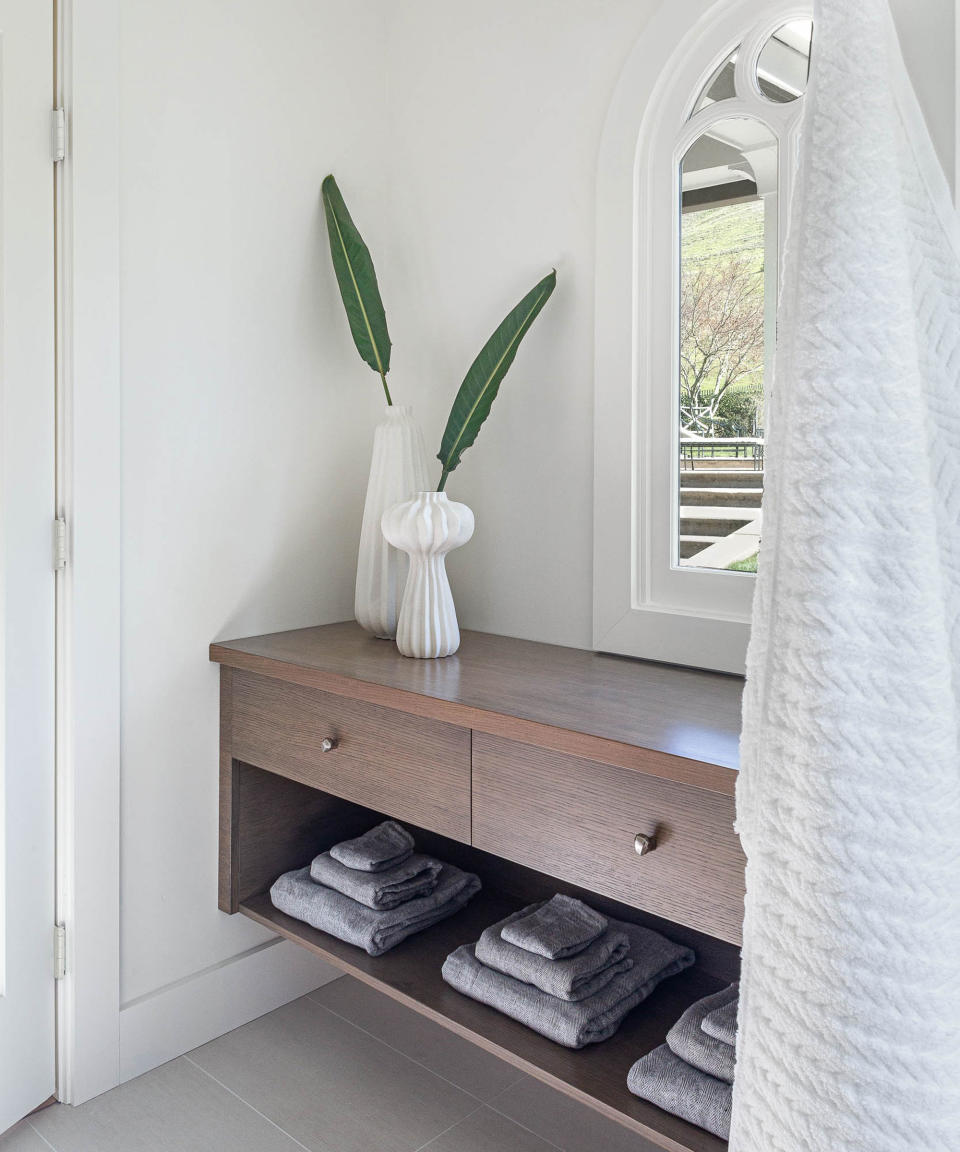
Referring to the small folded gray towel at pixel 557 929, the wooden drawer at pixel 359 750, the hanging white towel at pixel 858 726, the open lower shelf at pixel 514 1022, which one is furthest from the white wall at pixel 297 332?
the hanging white towel at pixel 858 726

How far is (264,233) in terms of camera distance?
1628mm

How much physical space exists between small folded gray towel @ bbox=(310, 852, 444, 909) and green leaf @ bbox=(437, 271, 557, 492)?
68 cm

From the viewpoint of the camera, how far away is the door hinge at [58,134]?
134 cm

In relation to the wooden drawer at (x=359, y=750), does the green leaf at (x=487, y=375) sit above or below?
above

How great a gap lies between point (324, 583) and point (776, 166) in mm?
1084

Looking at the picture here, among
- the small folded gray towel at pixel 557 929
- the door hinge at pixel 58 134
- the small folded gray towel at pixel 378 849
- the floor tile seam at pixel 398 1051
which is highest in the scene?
the door hinge at pixel 58 134

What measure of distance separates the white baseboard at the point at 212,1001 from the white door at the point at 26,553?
146mm

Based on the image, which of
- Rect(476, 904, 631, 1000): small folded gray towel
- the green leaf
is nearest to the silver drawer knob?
Rect(476, 904, 631, 1000): small folded gray towel

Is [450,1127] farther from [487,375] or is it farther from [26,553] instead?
[487,375]

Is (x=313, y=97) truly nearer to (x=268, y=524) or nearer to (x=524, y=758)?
(x=268, y=524)

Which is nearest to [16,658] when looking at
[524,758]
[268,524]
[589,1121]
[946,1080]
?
[268,524]

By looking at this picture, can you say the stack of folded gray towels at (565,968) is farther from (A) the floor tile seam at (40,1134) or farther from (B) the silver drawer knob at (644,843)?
(A) the floor tile seam at (40,1134)

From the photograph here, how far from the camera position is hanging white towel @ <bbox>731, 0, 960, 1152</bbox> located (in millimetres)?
561

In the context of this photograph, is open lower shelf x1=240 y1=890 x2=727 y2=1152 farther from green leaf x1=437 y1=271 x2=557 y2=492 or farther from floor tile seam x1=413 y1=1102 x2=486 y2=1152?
green leaf x1=437 y1=271 x2=557 y2=492
